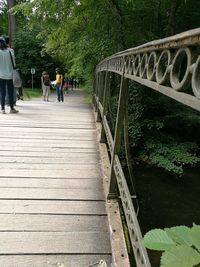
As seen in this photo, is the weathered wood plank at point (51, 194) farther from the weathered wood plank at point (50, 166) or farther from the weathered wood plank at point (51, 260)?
the weathered wood plank at point (51, 260)

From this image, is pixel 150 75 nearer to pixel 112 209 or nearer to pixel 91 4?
pixel 112 209

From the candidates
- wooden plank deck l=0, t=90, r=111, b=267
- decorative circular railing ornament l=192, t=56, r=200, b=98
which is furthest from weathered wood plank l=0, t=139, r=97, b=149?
decorative circular railing ornament l=192, t=56, r=200, b=98

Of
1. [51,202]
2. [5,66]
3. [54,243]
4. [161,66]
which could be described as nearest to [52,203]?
[51,202]

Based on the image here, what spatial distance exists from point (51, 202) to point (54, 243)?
64cm

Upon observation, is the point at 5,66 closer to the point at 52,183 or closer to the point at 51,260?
the point at 52,183

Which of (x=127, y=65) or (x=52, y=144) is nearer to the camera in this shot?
(x=127, y=65)

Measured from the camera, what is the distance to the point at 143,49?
5.70 feet

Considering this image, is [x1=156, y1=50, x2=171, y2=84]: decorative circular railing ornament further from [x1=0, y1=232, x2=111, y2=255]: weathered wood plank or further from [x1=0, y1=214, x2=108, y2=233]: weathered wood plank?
[x1=0, y1=214, x2=108, y2=233]: weathered wood plank

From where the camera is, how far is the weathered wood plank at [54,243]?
228 cm

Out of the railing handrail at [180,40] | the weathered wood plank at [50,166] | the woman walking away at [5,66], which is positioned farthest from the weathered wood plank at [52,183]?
the woman walking away at [5,66]

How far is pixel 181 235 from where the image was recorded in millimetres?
810

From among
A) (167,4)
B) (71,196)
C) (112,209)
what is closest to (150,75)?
(112,209)

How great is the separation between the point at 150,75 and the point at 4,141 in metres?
3.74

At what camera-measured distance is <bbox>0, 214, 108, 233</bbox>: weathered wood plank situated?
2.54m
